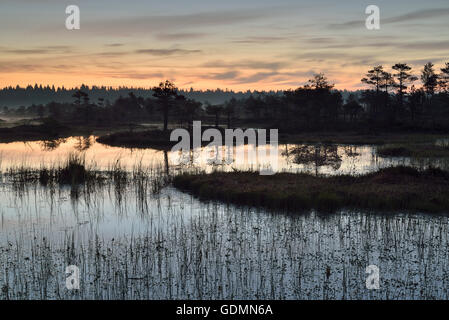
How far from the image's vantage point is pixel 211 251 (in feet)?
42.1

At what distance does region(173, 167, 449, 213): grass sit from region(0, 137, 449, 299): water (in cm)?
117

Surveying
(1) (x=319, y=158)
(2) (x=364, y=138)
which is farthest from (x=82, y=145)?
(2) (x=364, y=138)

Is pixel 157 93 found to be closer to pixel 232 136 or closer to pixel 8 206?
pixel 232 136

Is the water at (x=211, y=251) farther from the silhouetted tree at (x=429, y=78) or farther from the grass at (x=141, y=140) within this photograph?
the silhouetted tree at (x=429, y=78)

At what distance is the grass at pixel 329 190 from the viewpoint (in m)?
18.2

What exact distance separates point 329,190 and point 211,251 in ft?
30.5

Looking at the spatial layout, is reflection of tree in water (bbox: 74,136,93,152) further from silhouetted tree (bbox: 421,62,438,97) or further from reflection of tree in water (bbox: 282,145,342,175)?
silhouetted tree (bbox: 421,62,438,97)

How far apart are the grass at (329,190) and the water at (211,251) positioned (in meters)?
1.17

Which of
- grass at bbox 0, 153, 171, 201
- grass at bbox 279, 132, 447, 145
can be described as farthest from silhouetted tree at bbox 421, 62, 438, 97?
grass at bbox 0, 153, 171, 201

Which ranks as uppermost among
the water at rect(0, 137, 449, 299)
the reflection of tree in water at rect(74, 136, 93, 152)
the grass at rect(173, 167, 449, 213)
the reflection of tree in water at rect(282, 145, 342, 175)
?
the reflection of tree in water at rect(74, 136, 93, 152)

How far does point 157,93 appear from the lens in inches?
2763

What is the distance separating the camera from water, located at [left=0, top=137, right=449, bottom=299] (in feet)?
33.6

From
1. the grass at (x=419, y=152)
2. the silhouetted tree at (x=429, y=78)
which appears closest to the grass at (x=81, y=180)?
the grass at (x=419, y=152)
